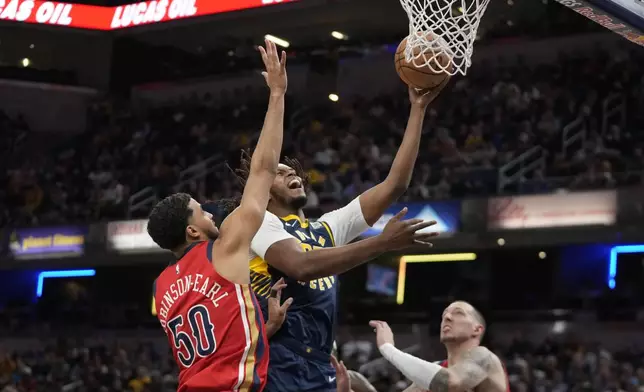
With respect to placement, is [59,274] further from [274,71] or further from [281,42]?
[274,71]

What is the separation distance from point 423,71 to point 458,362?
1608 millimetres

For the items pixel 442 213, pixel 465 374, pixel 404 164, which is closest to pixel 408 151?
pixel 404 164

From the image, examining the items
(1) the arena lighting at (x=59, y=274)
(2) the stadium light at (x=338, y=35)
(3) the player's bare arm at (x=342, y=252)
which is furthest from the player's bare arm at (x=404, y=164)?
(1) the arena lighting at (x=59, y=274)

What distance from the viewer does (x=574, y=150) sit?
52.5 feet

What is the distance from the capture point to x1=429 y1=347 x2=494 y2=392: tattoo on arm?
17.8ft

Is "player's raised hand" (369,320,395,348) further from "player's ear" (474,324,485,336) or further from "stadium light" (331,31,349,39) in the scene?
"stadium light" (331,31,349,39)

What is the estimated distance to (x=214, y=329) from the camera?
4.10m

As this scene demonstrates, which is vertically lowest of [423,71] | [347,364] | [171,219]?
[347,364]

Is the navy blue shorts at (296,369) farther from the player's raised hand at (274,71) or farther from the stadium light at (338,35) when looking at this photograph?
the stadium light at (338,35)

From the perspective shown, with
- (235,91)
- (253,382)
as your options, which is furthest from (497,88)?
(253,382)

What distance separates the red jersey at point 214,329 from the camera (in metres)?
4.08

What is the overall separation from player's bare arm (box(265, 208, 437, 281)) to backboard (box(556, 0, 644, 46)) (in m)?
1.59

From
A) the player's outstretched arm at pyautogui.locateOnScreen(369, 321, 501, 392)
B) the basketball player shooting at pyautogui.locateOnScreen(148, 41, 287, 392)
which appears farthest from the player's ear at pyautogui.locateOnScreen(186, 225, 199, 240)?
the player's outstretched arm at pyautogui.locateOnScreen(369, 321, 501, 392)

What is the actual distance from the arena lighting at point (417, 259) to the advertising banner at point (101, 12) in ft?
17.6
